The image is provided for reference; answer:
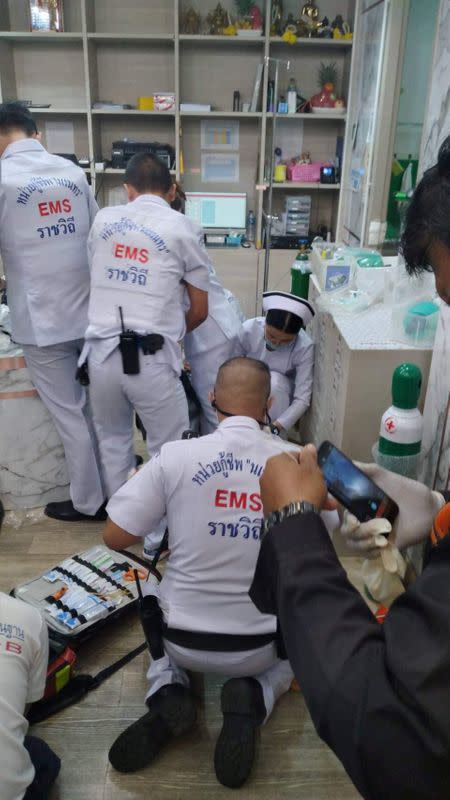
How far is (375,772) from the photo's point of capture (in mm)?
593

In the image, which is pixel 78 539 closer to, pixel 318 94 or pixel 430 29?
pixel 430 29

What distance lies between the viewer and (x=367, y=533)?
1.22 meters

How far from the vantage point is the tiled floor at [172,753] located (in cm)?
140

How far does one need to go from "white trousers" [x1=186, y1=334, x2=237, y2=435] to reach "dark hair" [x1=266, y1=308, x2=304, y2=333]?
0.67 feet

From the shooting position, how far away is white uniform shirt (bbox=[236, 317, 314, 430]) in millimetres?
2590

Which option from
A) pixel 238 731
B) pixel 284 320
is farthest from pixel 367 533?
pixel 284 320

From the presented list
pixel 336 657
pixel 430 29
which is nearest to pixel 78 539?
pixel 336 657

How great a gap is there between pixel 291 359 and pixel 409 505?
1.42 metres

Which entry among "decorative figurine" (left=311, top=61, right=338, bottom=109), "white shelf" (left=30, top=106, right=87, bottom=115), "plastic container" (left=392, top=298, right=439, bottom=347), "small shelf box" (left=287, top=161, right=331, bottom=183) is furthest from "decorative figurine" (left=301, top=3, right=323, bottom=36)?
"plastic container" (left=392, top=298, right=439, bottom=347)

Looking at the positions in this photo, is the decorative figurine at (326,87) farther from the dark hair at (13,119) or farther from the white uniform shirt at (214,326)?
the dark hair at (13,119)

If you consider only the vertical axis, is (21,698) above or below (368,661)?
below

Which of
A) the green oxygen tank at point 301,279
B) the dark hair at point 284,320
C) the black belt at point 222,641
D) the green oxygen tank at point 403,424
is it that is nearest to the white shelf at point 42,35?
the green oxygen tank at point 301,279

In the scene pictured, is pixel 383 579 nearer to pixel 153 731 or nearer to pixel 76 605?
pixel 153 731

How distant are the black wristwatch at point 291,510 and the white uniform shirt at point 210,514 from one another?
0.64 m
